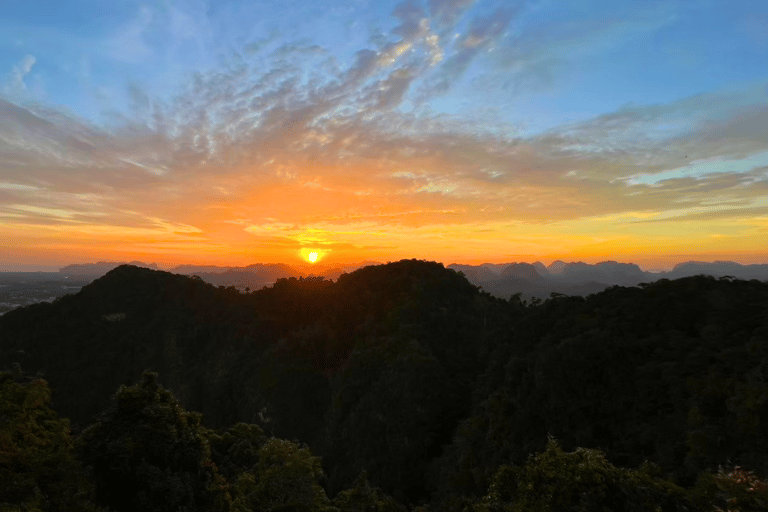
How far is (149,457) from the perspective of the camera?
18172 mm

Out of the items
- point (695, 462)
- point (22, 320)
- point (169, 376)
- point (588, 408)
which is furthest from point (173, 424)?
point (22, 320)

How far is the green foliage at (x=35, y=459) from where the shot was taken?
12.9m

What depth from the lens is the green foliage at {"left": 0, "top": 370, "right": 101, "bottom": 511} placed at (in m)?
12.9

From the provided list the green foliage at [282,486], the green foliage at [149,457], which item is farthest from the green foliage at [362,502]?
the green foliage at [149,457]

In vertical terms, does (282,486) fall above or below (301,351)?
above

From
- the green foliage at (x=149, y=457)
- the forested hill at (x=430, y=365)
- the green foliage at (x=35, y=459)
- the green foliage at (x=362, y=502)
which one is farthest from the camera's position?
the green foliage at (x=362, y=502)

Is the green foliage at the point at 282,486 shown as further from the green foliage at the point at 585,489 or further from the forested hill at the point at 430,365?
the forested hill at the point at 430,365

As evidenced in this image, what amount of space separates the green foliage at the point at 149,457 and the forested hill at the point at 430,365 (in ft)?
43.5

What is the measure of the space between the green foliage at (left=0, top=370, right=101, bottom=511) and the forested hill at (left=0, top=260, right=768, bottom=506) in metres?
17.2

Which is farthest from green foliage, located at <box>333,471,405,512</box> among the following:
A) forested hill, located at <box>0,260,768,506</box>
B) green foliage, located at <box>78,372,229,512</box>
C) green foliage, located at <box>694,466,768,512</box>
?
green foliage, located at <box>694,466,768,512</box>

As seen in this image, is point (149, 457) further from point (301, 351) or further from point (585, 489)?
point (301, 351)

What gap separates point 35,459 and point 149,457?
4874mm

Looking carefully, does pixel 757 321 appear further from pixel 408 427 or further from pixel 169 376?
pixel 169 376

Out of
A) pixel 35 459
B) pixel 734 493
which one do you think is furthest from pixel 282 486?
pixel 734 493
